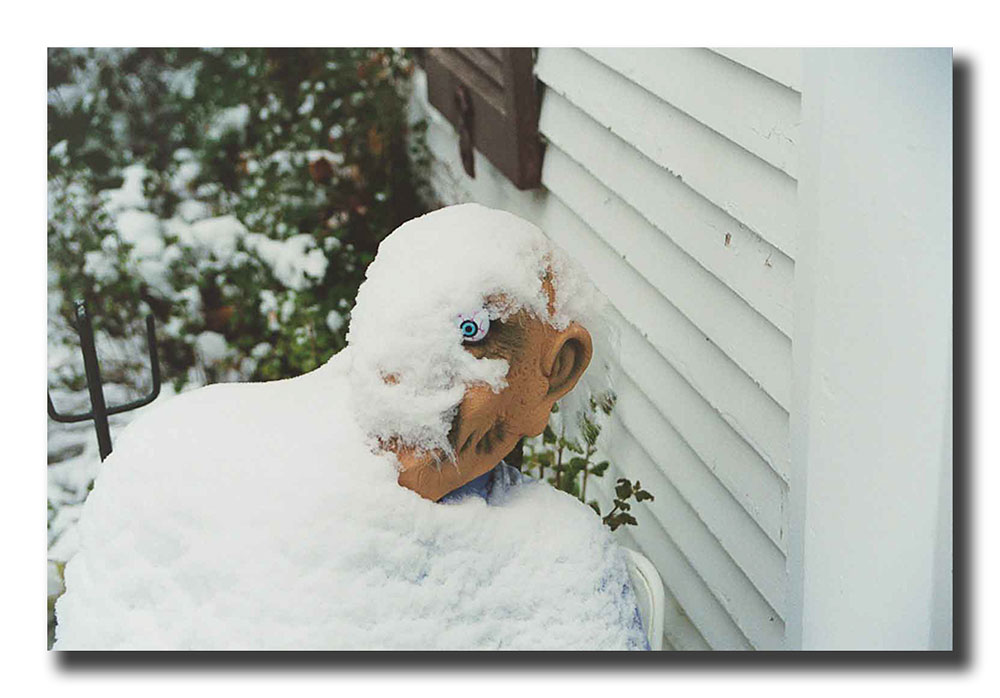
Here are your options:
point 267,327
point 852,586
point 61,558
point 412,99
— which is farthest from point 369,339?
point 412,99

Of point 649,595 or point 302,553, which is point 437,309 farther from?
point 649,595

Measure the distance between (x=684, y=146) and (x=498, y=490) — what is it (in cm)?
94

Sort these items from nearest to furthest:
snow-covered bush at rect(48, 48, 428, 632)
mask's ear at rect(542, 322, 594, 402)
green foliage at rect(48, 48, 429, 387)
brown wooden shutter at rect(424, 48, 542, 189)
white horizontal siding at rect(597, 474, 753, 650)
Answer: mask's ear at rect(542, 322, 594, 402), white horizontal siding at rect(597, 474, 753, 650), brown wooden shutter at rect(424, 48, 542, 189), snow-covered bush at rect(48, 48, 428, 632), green foliage at rect(48, 48, 429, 387)

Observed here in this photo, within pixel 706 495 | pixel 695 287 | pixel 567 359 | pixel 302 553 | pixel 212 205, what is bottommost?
pixel 302 553

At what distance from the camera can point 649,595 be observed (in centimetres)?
176

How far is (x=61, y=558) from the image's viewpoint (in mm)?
2959

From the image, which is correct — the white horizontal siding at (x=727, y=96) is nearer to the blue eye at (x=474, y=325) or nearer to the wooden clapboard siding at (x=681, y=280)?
the wooden clapboard siding at (x=681, y=280)

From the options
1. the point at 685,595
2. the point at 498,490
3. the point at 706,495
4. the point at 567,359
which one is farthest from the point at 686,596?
the point at 567,359

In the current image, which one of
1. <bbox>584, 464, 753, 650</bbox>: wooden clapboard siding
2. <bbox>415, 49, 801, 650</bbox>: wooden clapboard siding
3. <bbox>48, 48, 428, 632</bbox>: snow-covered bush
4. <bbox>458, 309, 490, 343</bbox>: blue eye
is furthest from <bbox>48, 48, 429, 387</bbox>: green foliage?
<bbox>458, 309, 490, 343</bbox>: blue eye

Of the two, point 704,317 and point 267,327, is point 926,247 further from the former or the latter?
point 267,327

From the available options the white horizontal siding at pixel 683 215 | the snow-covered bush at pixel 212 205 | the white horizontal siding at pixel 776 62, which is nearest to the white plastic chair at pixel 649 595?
the white horizontal siding at pixel 683 215

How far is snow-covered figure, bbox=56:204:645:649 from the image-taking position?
1.36 meters

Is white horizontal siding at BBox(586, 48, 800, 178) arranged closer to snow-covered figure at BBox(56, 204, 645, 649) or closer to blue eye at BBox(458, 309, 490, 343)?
snow-covered figure at BBox(56, 204, 645, 649)
